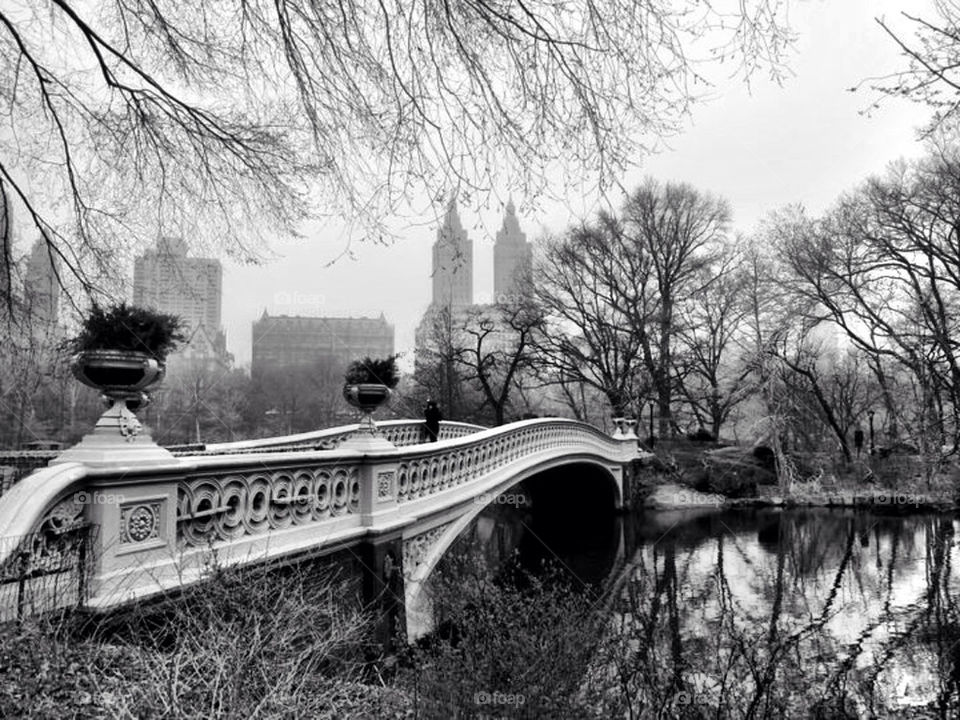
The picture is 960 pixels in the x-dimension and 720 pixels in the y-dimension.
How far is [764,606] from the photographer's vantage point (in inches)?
444

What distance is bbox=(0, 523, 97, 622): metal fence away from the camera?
9.72 feet

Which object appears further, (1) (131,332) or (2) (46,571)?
(1) (131,332)

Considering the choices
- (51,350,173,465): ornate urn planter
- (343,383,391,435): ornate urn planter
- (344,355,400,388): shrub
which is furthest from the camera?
(344,355,400,388): shrub

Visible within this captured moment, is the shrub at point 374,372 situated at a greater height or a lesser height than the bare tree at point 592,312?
lesser

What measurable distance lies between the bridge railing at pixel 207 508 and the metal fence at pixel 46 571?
18 mm

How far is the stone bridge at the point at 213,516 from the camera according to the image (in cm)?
324

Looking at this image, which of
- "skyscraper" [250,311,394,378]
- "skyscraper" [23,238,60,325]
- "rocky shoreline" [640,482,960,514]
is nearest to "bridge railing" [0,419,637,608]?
"skyscraper" [23,238,60,325]

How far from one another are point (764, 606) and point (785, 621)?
5.07ft

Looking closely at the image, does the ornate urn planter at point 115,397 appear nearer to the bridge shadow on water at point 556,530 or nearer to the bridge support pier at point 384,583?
the bridge support pier at point 384,583

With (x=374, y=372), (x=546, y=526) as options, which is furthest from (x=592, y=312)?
(x=374, y=372)

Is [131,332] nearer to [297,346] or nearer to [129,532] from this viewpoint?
[129,532]

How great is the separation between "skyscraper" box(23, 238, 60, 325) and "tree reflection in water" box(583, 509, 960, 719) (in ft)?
Answer: 17.2

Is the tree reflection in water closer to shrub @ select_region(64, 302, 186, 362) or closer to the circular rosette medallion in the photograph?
the circular rosette medallion

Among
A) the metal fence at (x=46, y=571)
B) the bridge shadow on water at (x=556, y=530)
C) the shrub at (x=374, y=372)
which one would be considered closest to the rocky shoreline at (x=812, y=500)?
the bridge shadow on water at (x=556, y=530)
